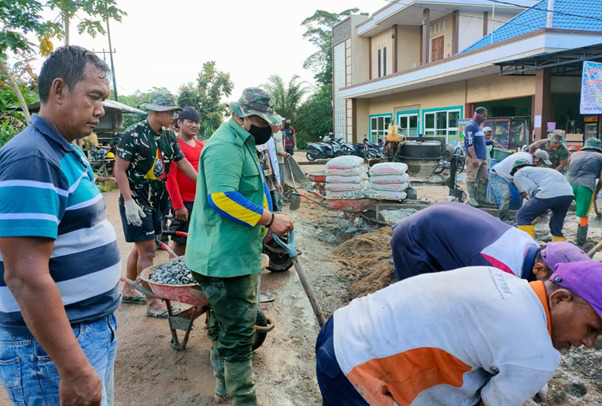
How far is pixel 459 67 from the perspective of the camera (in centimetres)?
1492

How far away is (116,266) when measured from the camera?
1569mm

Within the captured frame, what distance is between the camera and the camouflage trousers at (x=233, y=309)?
240 cm

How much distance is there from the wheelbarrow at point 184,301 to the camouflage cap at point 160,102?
129cm

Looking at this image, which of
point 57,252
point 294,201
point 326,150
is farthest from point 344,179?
point 326,150

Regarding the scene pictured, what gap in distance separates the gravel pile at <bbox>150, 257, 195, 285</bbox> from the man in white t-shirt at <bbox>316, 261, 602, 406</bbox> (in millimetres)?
1796

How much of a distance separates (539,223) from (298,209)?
4.37 metres

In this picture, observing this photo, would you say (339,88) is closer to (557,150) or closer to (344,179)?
(557,150)

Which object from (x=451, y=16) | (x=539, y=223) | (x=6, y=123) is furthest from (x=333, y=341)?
(x=451, y=16)

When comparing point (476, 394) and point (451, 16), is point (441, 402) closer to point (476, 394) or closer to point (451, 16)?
point (476, 394)

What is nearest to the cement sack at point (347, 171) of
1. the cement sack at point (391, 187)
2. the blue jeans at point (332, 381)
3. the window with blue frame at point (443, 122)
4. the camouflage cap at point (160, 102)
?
the cement sack at point (391, 187)

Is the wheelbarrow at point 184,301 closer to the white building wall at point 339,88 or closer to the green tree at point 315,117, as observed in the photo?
the white building wall at point 339,88

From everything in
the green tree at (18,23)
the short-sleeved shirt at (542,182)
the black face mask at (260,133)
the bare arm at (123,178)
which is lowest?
the short-sleeved shirt at (542,182)

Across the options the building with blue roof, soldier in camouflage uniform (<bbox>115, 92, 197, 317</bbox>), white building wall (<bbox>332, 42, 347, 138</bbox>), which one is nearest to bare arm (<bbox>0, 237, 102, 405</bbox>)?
soldier in camouflage uniform (<bbox>115, 92, 197, 317</bbox>)

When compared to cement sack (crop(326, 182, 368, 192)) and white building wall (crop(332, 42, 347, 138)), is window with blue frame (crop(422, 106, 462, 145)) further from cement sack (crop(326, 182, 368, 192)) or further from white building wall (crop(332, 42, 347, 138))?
cement sack (crop(326, 182, 368, 192))
